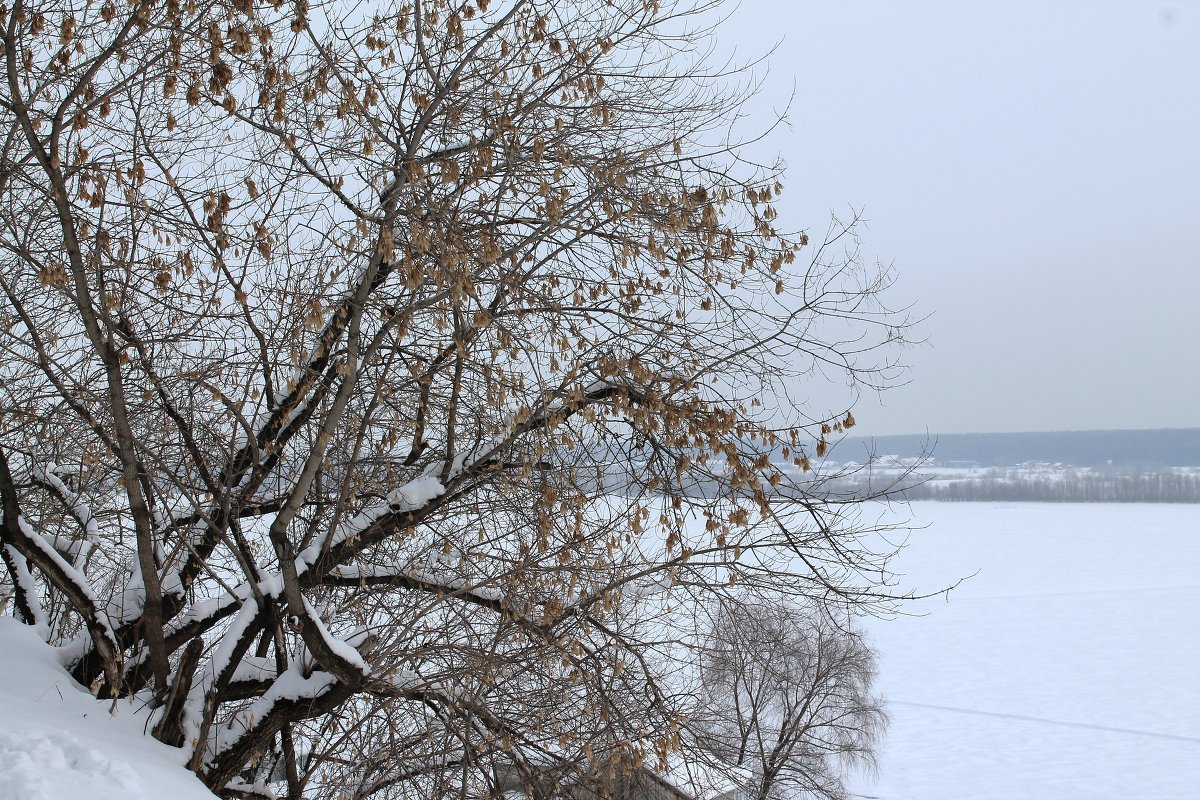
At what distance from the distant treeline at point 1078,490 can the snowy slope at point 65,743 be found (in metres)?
114

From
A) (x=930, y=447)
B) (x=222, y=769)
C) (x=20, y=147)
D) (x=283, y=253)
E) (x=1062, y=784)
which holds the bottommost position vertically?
(x=1062, y=784)

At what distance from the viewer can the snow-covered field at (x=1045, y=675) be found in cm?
3603

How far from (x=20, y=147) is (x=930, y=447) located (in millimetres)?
6305

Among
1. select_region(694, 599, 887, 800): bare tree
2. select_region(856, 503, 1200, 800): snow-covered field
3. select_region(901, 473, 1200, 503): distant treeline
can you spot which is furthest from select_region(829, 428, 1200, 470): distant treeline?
select_region(694, 599, 887, 800): bare tree

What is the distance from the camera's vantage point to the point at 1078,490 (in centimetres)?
12838

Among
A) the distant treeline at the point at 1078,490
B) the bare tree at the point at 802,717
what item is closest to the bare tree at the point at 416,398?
the bare tree at the point at 802,717

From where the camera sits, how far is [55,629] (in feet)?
28.2

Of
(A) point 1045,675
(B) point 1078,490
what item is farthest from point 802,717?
(B) point 1078,490

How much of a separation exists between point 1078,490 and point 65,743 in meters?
139

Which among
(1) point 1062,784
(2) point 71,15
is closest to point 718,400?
(2) point 71,15

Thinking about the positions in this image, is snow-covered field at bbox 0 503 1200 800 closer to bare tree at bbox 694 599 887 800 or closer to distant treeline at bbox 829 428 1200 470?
bare tree at bbox 694 599 887 800

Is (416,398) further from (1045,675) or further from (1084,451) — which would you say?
(1084,451)

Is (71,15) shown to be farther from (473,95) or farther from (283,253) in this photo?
(473,95)

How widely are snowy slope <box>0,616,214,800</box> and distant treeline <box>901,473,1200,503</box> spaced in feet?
374
